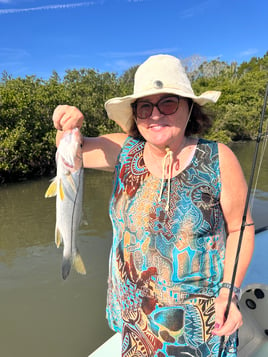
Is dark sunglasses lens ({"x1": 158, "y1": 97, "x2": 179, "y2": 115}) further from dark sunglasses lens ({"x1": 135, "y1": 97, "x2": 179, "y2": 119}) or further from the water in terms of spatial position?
the water

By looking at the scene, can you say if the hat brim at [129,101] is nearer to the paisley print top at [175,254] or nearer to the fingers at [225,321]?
the paisley print top at [175,254]

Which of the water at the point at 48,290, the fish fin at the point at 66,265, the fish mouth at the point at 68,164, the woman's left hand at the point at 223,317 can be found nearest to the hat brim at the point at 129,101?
the fish mouth at the point at 68,164

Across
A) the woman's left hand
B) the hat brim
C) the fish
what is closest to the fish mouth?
the fish

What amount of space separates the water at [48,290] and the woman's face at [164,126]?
11.4 ft

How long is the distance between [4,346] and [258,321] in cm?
330

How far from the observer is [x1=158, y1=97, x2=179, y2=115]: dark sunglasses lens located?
1558 mm

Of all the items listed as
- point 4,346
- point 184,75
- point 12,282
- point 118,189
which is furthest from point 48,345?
point 184,75

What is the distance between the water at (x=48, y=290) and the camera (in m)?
4.08

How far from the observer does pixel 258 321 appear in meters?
2.83

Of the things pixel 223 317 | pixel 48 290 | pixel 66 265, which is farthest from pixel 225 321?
pixel 48 290

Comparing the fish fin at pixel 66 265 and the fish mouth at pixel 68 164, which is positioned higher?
the fish mouth at pixel 68 164

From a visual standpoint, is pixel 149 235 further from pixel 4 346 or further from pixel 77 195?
pixel 4 346

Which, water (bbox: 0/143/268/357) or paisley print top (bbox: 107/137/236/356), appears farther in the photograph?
water (bbox: 0/143/268/357)

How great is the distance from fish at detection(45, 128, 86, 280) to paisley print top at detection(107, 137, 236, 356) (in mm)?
310
